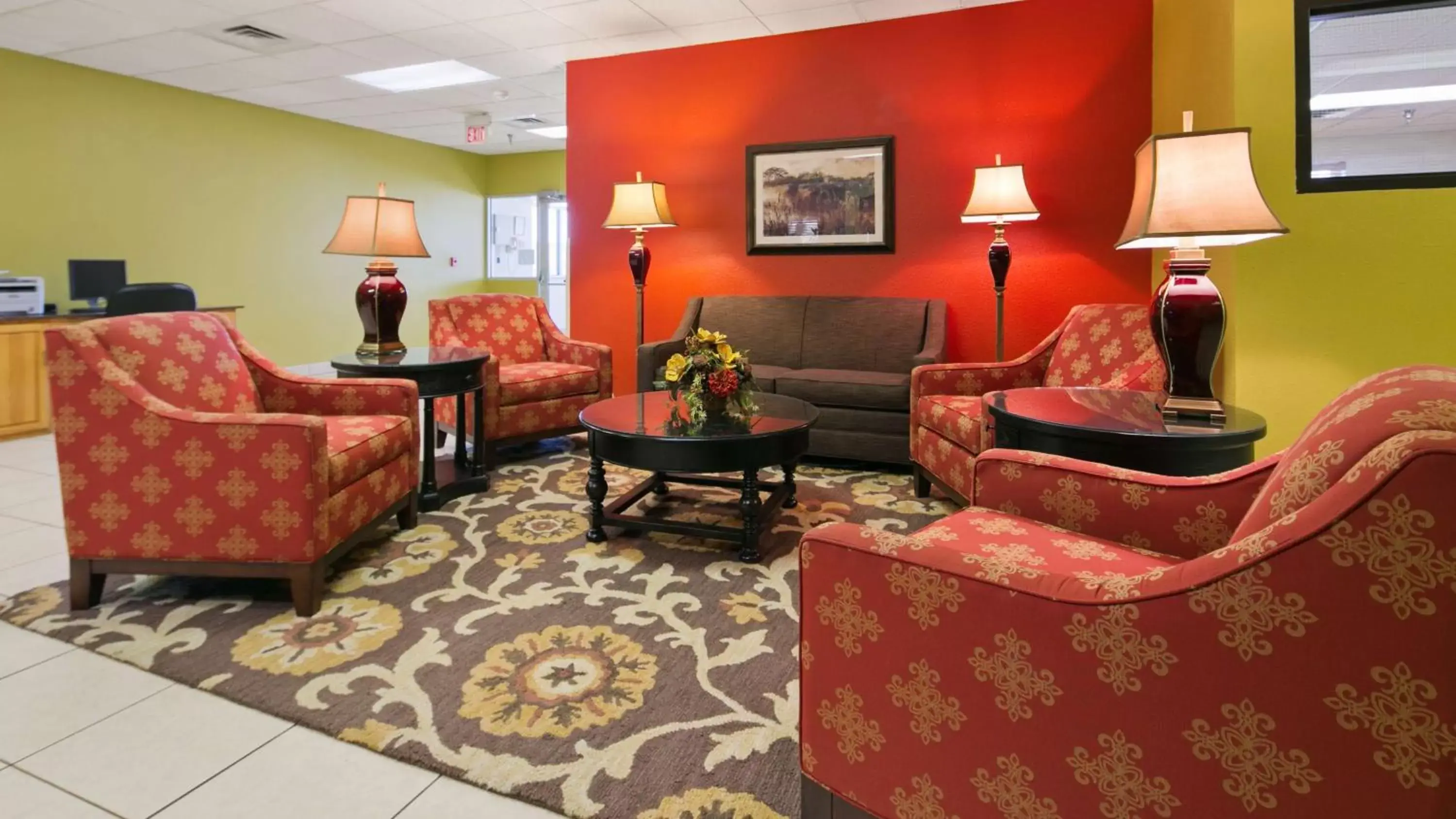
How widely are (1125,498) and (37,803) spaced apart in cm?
225

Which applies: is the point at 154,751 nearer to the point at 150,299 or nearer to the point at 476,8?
the point at 476,8

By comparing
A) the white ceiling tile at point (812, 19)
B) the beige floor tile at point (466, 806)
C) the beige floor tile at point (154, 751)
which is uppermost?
the white ceiling tile at point (812, 19)

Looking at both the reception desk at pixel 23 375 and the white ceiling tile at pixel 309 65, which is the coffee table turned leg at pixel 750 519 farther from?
the white ceiling tile at pixel 309 65

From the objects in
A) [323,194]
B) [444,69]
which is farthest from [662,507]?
[323,194]

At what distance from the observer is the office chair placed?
17.0 feet

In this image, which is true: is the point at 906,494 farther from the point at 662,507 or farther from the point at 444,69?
the point at 444,69

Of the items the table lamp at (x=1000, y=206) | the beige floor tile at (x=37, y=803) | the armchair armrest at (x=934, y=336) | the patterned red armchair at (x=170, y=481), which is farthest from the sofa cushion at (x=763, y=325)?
the beige floor tile at (x=37, y=803)

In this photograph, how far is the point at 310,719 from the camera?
181 cm

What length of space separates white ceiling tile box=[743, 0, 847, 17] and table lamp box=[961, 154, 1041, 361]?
1371 millimetres

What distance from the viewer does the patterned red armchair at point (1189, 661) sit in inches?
31.9

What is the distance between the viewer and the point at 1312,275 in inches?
113

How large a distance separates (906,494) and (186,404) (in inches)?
115

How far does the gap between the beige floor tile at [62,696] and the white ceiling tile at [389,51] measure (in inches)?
186

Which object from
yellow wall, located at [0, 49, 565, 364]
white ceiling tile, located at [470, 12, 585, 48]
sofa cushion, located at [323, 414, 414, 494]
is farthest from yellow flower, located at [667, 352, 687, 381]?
yellow wall, located at [0, 49, 565, 364]
